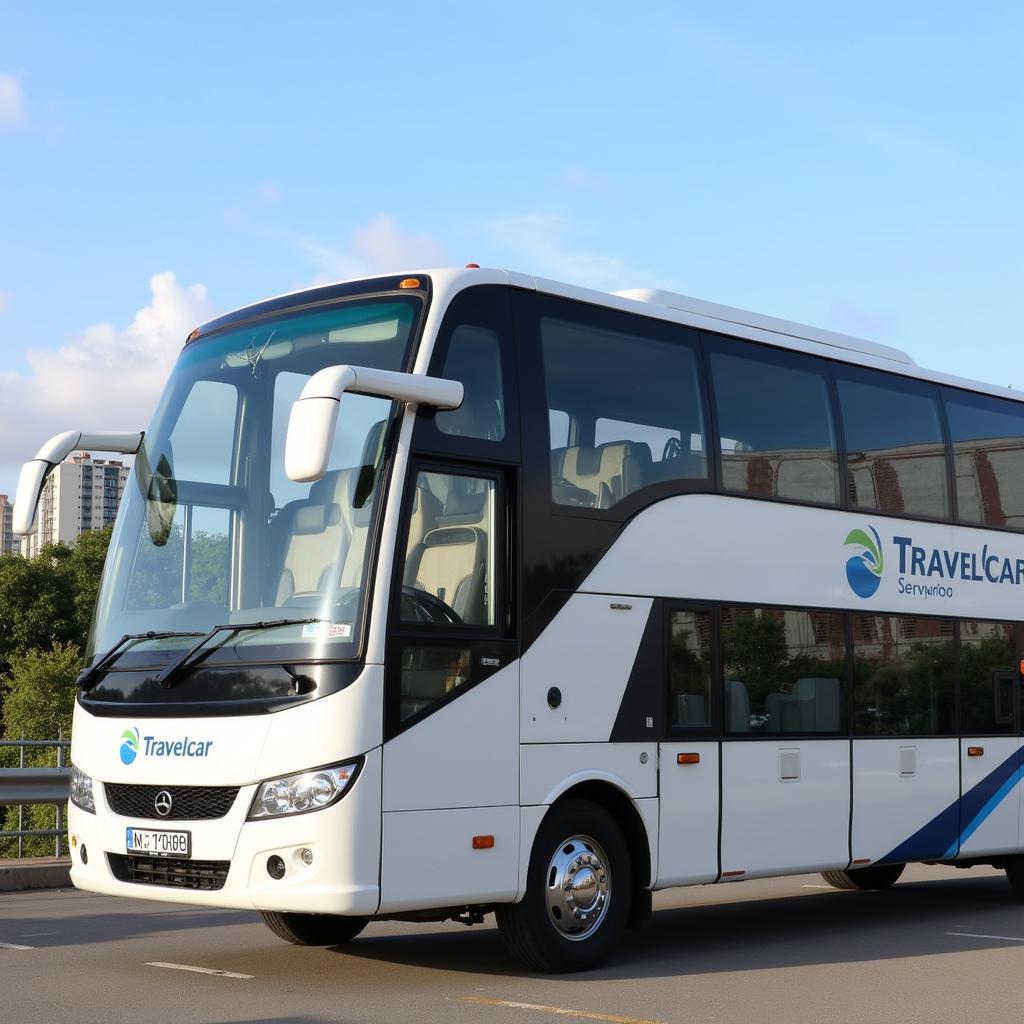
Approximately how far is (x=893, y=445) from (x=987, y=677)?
2.22m

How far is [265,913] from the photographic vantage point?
10.8m

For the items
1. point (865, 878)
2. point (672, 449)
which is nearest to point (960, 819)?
point (865, 878)

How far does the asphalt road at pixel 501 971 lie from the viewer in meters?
8.50

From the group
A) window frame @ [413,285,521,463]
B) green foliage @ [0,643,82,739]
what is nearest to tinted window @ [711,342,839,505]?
window frame @ [413,285,521,463]

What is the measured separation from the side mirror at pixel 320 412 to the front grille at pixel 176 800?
6.06 ft

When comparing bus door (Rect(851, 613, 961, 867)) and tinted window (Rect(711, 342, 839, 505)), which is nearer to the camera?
tinted window (Rect(711, 342, 839, 505))

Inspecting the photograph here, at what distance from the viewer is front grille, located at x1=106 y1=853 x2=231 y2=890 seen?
906cm

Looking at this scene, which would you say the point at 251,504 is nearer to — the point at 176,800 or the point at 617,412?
the point at 176,800

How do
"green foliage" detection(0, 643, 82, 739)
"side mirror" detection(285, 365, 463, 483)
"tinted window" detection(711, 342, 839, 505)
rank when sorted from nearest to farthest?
"side mirror" detection(285, 365, 463, 483), "tinted window" detection(711, 342, 839, 505), "green foliage" detection(0, 643, 82, 739)

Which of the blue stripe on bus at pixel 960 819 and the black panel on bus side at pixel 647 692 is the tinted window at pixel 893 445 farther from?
the black panel on bus side at pixel 647 692

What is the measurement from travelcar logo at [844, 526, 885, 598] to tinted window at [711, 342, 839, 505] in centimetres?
37

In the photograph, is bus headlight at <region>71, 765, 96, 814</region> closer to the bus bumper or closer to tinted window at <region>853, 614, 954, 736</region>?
the bus bumper

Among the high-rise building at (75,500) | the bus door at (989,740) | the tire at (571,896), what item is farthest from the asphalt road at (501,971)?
the high-rise building at (75,500)

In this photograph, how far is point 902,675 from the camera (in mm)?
12930
